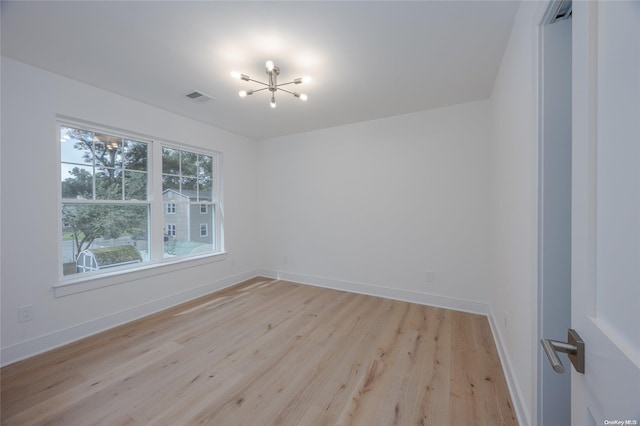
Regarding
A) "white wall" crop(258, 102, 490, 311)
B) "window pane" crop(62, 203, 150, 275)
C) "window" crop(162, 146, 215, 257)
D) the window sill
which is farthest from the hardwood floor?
"window" crop(162, 146, 215, 257)

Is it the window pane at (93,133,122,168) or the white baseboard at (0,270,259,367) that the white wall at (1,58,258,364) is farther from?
the window pane at (93,133,122,168)

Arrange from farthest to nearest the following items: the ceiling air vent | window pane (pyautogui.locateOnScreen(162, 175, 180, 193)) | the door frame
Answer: window pane (pyautogui.locateOnScreen(162, 175, 180, 193)), the ceiling air vent, the door frame

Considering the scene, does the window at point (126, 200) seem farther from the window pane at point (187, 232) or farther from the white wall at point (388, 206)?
the white wall at point (388, 206)

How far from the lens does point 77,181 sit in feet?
8.42

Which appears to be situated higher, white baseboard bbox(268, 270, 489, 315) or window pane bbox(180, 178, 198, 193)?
window pane bbox(180, 178, 198, 193)

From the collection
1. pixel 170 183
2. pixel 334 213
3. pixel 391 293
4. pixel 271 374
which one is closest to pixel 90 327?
pixel 170 183

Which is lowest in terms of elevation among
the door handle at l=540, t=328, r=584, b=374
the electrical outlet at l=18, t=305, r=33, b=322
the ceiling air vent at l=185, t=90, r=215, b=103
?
the electrical outlet at l=18, t=305, r=33, b=322

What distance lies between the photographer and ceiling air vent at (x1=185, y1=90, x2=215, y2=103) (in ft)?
8.91

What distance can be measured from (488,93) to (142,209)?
4.37 metres

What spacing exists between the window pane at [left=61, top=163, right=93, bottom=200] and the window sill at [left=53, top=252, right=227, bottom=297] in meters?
0.86

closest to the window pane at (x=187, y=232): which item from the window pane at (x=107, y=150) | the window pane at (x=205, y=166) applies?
the window pane at (x=205, y=166)

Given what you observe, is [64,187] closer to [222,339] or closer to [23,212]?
[23,212]

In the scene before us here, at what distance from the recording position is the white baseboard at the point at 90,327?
6.89 feet

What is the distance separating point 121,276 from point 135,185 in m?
1.09
